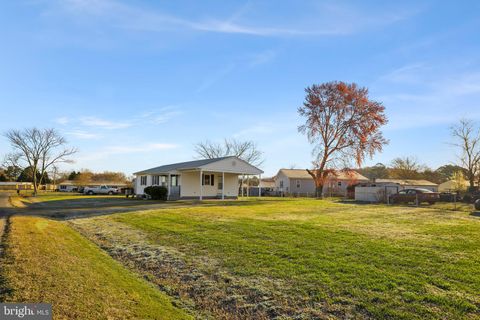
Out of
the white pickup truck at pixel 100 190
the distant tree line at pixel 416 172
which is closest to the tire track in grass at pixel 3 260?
the white pickup truck at pixel 100 190

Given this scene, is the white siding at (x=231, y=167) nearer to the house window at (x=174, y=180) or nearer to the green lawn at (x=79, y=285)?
the house window at (x=174, y=180)

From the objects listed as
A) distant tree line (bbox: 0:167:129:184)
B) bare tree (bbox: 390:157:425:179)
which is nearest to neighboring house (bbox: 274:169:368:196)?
bare tree (bbox: 390:157:425:179)

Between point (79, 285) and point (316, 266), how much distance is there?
180 inches

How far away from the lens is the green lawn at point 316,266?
211 inches

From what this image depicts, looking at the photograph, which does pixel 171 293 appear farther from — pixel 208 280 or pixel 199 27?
pixel 199 27

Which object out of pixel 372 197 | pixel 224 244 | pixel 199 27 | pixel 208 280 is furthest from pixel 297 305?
pixel 372 197

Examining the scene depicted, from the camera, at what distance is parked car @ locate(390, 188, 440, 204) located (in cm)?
2527

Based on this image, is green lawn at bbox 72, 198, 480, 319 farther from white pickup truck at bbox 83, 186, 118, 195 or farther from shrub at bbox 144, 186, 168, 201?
white pickup truck at bbox 83, 186, 118, 195

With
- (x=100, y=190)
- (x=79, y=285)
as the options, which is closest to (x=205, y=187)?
(x=100, y=190)

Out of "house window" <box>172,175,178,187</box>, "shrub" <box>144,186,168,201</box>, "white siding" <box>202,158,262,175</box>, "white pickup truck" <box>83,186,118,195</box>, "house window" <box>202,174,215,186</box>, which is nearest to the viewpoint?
"white siding" <box>202,158,262,175</box>

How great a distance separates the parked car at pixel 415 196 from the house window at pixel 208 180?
15.8 metres

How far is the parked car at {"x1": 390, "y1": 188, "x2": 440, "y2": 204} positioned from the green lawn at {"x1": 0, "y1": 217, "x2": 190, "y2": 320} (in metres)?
22.7

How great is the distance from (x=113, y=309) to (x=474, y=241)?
348 inches

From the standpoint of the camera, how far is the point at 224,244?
9.63 metres
